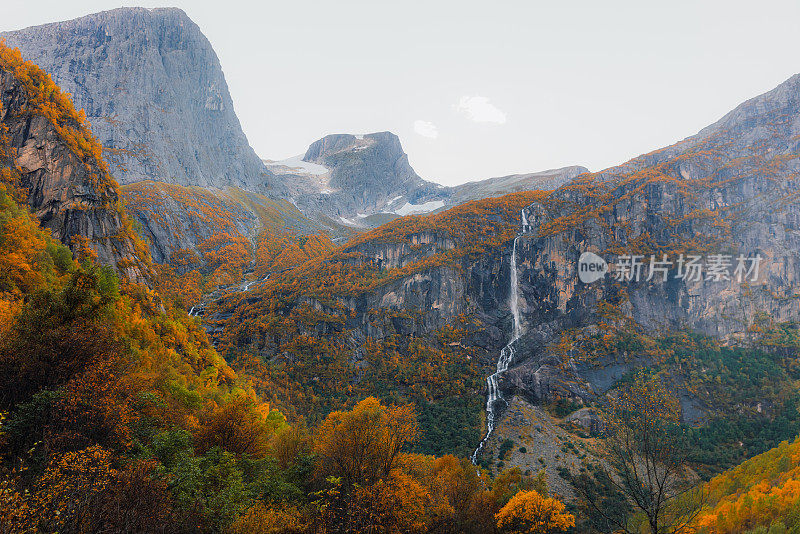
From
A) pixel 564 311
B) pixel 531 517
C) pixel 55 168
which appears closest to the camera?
pixel 531 517

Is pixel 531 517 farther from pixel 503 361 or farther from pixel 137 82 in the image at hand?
pixel 137 82

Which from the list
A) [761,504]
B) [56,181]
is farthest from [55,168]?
[761,504]

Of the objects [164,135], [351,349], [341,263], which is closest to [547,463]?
[351,349]

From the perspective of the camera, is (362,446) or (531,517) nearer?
(531,517)

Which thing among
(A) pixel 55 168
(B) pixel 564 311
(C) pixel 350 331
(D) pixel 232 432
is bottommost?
(C) pixel 350 331

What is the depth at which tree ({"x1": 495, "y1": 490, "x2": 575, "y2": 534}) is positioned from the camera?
2664cm

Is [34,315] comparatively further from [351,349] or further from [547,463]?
[351,349]

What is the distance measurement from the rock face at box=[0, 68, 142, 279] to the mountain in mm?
41117

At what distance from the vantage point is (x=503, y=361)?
94.9 meters

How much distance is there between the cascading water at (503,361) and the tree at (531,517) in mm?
39774

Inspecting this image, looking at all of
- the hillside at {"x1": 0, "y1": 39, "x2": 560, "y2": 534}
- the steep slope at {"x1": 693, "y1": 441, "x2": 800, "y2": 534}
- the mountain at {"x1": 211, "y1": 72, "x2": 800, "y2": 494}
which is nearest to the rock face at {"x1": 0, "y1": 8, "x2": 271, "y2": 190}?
the mountain at {"x1": 211, "y1": 72, "x2": 800, "y2": 494}

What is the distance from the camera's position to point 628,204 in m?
113

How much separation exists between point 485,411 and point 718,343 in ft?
196

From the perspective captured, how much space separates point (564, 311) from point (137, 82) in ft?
593
